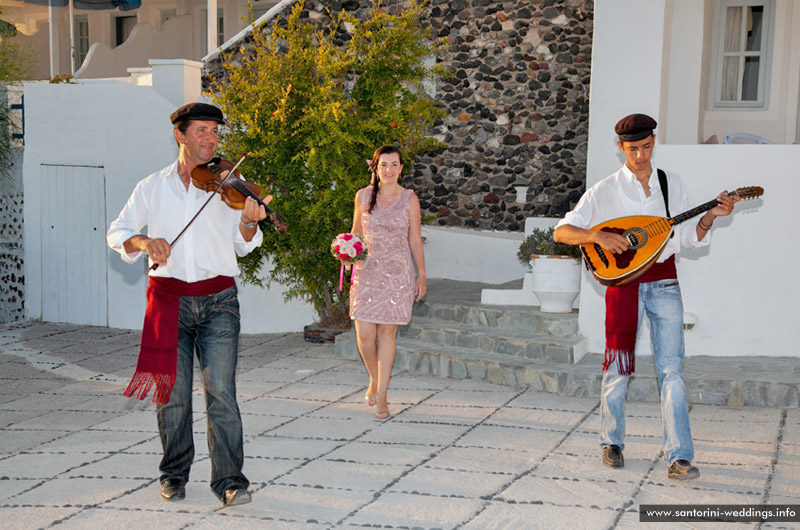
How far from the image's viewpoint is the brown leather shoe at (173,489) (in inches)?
165

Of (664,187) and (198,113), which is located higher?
(198,113)

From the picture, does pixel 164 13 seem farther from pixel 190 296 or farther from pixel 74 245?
pixel 190 296

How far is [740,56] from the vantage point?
935cm

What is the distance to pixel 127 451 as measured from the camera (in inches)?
202

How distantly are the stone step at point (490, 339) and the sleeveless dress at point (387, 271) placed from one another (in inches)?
63.7

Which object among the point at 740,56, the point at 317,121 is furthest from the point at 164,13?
the point at 740,56

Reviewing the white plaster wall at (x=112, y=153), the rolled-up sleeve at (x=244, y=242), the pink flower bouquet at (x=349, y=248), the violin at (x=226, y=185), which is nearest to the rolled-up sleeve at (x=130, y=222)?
the violin at (x=226, y=185)

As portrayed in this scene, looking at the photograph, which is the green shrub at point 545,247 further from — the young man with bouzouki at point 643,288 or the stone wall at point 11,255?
the stone wall at point 11,255

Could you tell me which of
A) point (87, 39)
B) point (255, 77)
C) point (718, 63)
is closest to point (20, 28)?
point (87, 39)

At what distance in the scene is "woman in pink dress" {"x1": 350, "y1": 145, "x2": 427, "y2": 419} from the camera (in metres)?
5.96

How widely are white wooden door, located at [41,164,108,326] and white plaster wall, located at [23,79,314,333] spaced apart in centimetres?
10

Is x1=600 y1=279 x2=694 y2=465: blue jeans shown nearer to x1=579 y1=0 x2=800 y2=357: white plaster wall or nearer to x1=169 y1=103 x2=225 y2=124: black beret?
x1=169 y1=103 x2=225 y2=124: black beret

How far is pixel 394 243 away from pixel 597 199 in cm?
170

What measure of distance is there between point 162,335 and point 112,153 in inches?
274
